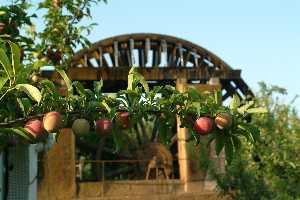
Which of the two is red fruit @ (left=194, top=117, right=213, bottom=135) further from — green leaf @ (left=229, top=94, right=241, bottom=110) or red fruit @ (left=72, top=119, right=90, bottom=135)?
red fruit @ (left=72, top=119, right=90, bottom=135)

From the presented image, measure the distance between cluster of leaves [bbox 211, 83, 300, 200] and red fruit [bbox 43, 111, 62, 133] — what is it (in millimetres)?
5984

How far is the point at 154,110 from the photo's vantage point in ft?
7.54

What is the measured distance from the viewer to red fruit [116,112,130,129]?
226 cm

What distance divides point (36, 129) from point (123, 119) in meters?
0.35

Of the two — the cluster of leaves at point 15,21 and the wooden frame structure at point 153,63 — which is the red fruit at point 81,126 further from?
the wooden frame structure at point 153,63

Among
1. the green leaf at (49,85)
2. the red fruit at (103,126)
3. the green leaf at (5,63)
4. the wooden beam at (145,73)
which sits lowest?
the red fruit at (103,126)

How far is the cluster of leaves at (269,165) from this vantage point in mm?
7961

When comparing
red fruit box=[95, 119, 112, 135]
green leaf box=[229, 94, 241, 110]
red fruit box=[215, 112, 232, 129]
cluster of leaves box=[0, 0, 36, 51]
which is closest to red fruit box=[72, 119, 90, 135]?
red fruit box=[95, 119, 112, 135]

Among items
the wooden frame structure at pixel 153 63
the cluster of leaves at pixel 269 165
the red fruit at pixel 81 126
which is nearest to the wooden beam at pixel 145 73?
the wooden frame structure at pixel 153 63

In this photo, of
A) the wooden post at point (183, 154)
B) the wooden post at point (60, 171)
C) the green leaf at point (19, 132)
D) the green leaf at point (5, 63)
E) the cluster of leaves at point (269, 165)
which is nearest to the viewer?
the green leaf at point (5, 63)

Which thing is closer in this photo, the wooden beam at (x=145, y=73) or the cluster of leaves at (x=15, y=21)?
the cluster of leaves at (x=15, y=21)

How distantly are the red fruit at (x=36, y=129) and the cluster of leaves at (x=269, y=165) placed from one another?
597 cm

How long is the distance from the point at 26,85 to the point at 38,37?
4.37 meters

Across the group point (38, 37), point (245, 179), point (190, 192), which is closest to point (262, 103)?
point (245, 179)
